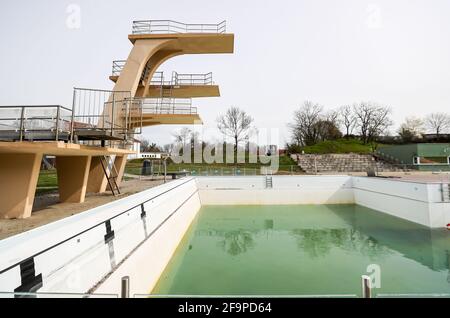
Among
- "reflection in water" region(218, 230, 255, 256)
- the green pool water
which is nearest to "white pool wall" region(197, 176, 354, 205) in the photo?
the green pool water

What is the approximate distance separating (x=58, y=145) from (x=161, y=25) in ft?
32.7

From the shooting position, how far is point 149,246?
4.98 meters

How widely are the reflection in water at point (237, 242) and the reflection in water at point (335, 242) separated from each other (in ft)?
5.89

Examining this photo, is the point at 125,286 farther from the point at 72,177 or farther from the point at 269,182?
the point at 269,182

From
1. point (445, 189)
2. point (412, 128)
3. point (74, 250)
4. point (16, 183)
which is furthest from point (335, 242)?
point (412, 128)

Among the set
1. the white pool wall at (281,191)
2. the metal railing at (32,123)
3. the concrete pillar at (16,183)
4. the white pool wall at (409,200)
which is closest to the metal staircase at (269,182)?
the white pool wall at (281,191)

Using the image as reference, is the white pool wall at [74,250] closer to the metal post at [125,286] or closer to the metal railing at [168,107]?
the metal post at [125,286]

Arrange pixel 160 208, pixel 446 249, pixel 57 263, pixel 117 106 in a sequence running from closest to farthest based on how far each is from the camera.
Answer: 1. pixel 57 263
2. pixel 160 208
3. pixel 446 249
4. pixel 117 106

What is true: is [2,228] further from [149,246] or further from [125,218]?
[149,246]

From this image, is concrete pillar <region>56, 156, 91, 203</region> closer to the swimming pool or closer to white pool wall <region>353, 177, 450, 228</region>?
the swimming pool

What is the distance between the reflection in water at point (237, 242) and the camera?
738 centimetres

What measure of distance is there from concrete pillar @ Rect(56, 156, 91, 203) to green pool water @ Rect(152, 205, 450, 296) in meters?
3.83

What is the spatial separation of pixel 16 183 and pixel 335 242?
9.57m
